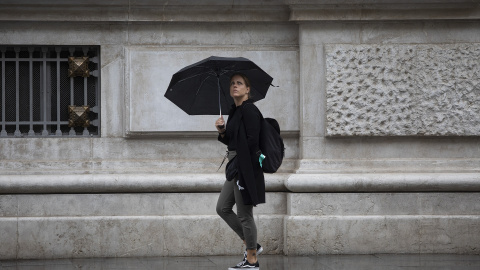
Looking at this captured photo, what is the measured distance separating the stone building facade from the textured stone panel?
0.05 ft

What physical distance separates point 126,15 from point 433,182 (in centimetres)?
399

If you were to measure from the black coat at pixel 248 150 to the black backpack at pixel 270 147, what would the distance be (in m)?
0.07

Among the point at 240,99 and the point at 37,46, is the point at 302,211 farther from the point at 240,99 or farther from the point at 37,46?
the point at 37,46

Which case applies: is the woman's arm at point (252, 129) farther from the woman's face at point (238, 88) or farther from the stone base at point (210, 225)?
the stone base at point (210, 225)

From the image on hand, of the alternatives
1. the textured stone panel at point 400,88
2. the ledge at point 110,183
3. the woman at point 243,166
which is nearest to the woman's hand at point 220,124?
the woman at point 243,166

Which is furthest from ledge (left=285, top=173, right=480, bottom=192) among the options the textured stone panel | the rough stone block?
the textured stone panel

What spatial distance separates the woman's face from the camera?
28.1ft

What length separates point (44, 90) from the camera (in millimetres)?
10594

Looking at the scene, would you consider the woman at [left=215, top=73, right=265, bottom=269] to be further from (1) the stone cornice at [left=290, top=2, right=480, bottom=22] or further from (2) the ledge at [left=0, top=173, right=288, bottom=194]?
(1) the stone cornice at [left=290, top=2, right=480, bottom=22]

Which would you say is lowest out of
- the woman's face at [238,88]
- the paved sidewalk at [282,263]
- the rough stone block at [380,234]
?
the paved sidewalk at [282,263]

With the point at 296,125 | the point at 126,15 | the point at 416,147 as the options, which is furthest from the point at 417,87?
the point at 126,15

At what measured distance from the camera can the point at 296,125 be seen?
10656 mm

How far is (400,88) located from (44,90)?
4131 mm

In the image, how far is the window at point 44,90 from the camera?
34.7ft
